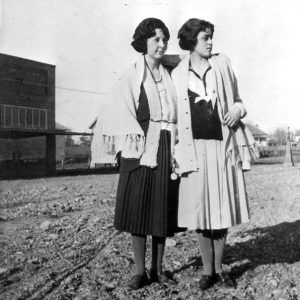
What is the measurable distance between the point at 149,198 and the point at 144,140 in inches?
16.8

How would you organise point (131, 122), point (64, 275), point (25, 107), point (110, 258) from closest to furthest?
point (131, 122) → point (64, 275) → point (110, 258) → point (25, 107)

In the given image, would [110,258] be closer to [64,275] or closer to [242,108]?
[64,275]

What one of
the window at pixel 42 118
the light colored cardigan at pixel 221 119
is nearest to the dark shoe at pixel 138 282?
the light colored cardigan at pixel 221 119

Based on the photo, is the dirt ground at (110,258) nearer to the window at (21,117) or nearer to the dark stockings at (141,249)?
the dark stockings at (141,249)

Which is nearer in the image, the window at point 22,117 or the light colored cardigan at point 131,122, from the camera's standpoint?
the light colored cardigan at point 131,122

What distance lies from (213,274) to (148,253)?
47.2 inches

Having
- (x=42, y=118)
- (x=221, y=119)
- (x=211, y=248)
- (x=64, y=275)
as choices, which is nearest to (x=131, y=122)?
(x=221, y=119)

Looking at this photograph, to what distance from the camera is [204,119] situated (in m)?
2.77

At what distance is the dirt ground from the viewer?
2.79 m

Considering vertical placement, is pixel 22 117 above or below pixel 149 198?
above

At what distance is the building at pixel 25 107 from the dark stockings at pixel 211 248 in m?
16.5

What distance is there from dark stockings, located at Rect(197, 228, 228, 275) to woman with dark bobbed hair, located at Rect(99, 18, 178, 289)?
0.26 metres

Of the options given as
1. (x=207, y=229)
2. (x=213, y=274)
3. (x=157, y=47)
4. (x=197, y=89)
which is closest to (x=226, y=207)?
(x=207, y=229)

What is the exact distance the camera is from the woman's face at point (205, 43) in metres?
2.79
